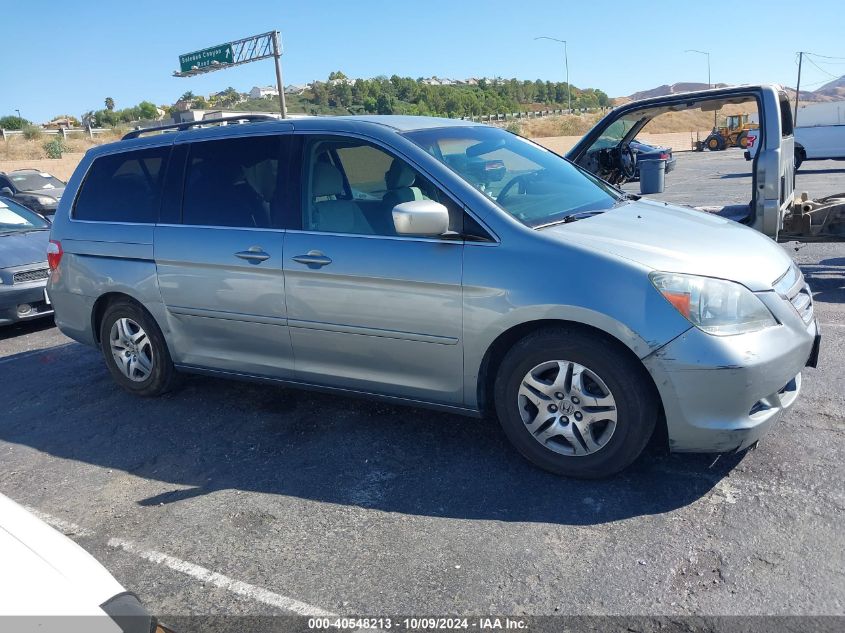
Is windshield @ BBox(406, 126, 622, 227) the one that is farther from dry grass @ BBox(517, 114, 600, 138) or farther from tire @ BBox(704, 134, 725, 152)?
dry grass @ BBox(517, 114, 600, 138)

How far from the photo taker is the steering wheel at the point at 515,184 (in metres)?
3.95

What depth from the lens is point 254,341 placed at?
4531 millimetres

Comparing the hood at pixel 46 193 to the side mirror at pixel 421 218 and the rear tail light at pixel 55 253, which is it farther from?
the side mirror at pixel 421 218

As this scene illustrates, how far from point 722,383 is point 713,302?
14.4 inches

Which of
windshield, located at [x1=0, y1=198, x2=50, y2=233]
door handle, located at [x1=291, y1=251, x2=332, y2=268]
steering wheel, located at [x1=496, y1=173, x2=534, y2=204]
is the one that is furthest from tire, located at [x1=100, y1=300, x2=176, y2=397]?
windshield, located at [x1=0, y1=198, x2=50, y2=233]

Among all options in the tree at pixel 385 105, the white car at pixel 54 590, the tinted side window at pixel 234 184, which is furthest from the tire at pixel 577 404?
the tree at pixel 385 105

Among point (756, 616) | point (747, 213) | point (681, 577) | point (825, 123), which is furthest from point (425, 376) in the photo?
point (825, 123)

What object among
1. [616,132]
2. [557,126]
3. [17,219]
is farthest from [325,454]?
[557,126]

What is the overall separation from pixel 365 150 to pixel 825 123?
24630 mm

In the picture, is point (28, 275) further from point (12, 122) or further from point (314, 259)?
point (12, 122)

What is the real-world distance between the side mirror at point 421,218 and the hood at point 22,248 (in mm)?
5669

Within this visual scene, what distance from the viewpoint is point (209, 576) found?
A: 309 cm

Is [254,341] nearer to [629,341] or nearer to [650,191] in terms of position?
[629,341]

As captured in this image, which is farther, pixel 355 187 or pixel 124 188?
pixel 124 188
